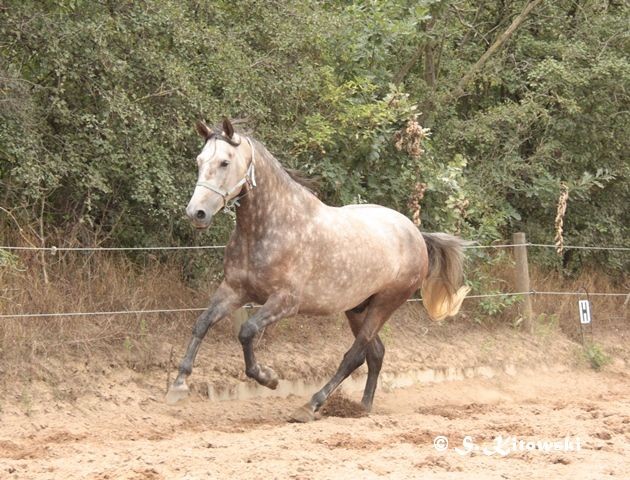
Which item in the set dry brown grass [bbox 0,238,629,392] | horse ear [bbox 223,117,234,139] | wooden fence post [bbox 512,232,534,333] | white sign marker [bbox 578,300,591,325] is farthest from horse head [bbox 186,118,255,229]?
white sign marker [bbox 578,300,591,325]

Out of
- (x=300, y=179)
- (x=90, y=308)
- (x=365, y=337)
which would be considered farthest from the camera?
(x=90, y=308)

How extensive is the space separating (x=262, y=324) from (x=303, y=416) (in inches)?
39.7

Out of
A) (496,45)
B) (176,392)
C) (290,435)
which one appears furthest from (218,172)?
(496,45)

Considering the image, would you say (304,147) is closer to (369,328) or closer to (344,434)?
(369,328)

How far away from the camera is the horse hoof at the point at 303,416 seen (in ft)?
25.6

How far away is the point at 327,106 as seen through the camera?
10438 mm

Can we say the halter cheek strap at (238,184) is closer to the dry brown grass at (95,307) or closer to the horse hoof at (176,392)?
the horse hoof at (176,392)

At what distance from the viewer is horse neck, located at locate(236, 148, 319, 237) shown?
7.37 meters

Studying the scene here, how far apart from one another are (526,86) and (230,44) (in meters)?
6.08

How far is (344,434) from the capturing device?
700cm

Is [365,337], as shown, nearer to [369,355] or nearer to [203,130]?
[369,355]

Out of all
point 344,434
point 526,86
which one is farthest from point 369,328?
point 526,86

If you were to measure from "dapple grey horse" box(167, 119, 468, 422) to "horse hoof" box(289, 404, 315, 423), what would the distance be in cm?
1

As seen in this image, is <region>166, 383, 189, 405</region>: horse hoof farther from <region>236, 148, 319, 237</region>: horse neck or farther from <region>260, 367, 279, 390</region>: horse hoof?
<region>236, 148, 319, 237</region>: horse neck
